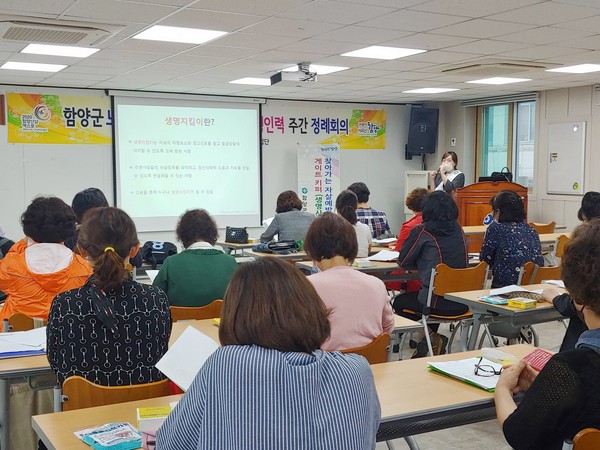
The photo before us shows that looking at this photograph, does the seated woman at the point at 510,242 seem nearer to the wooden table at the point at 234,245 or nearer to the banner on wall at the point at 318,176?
the wooden table at the point at 234,245

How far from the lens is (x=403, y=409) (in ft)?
6.84

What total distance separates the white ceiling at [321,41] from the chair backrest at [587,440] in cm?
346

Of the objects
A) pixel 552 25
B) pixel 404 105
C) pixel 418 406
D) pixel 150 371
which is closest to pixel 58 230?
pixel 150 371

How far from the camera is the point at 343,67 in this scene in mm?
7301

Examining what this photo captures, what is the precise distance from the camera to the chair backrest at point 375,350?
262 centimetres

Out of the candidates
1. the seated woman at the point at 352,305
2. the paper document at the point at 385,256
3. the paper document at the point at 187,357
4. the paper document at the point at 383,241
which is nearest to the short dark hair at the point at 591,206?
the paper document at the point at 385,256

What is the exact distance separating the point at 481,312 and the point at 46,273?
2.35m

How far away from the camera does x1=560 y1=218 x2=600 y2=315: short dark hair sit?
181cm

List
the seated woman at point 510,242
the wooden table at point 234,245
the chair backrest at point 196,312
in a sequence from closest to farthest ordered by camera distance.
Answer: the chair backrest at point 196,312 < the seated woman at point 510,242 < the wooden table at point 234,245

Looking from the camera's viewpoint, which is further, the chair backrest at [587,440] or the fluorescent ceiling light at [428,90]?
the fluorescent ceiling light at [428,90]

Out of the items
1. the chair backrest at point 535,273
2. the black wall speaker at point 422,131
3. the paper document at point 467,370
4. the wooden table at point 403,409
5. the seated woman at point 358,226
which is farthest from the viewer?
the black wall speaker at point 422,131

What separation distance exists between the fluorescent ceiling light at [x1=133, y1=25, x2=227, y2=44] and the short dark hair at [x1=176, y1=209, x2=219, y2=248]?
6.75 ft

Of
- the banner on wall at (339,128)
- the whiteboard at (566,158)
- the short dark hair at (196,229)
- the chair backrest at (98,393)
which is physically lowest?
the chair backrest at (98,393)

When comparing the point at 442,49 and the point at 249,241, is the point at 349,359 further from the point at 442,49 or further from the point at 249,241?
the point at 249,241
